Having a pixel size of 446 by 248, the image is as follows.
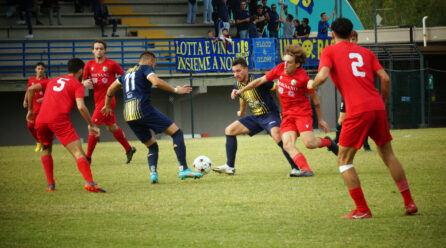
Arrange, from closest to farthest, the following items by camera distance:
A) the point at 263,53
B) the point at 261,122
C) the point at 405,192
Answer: the point at 405,192 → the point at 261,122 → the point at 263,53

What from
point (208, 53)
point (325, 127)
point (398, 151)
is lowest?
point (398, 151)

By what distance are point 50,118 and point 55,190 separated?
1183mm

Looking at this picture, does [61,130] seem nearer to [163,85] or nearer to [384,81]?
[163,85]

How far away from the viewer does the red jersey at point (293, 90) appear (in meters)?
9.60

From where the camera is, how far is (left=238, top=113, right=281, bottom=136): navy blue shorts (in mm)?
10453

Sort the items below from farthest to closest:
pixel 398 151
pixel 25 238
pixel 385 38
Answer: pixel 385 38 → pixel 398 151 → pixel 25 238

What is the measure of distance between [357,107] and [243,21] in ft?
71.9

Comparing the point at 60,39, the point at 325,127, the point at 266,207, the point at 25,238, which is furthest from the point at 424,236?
the point at 60,39

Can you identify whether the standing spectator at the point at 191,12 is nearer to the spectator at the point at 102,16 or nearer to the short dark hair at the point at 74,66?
the spectator at the point at 102,16

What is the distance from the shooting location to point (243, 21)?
27578mm

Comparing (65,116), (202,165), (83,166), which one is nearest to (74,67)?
(65,116)

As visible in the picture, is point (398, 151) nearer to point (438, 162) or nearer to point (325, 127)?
point (438, 162)

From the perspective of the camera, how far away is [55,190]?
9.14 meters

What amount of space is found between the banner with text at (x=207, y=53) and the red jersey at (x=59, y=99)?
1856 cm
